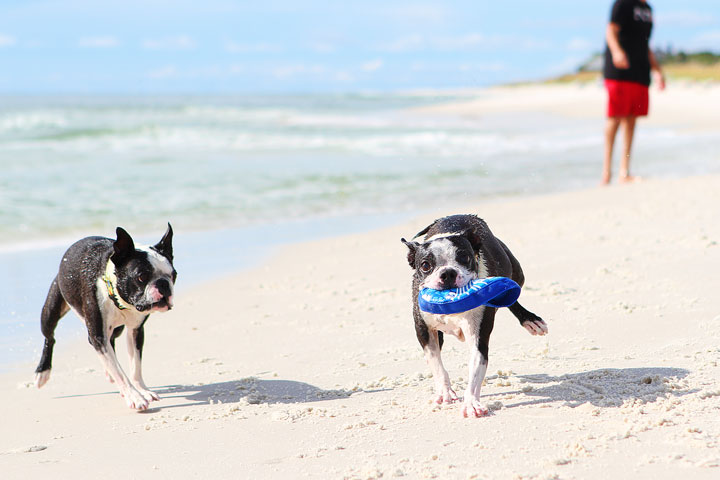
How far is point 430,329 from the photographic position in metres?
3.94

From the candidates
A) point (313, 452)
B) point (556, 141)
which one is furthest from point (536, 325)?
point (556, 141)

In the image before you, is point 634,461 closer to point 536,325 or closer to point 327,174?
point 536,325

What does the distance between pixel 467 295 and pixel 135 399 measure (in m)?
Answer: 1.87

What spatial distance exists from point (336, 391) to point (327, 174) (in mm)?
11036

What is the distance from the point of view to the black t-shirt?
35.4 feet

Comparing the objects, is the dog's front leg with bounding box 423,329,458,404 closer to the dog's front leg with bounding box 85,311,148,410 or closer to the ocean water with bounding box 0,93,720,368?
the dog's front leg with bounding box 85,311,148,410

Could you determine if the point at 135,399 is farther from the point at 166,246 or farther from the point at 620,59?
the point at 620,59

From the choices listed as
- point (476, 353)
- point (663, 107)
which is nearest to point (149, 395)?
point (476, 353)

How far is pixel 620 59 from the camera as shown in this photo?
1058 centimetres

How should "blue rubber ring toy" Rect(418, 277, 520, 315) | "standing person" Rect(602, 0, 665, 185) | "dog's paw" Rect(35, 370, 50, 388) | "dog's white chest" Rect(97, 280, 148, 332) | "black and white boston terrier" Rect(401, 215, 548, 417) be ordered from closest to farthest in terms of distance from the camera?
"blue rubber ring toy" Rect(418, 277, 520, 315), "black and white boston terrier" Rect(401, 215, 548, 417), "dog's white chest" Rect(97, 280, 148, 332), "dog's paw" Rect(35, 370, 50, 388), "standing person" Rect(602, 0, 665, 185)

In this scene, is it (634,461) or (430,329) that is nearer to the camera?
(634,461)

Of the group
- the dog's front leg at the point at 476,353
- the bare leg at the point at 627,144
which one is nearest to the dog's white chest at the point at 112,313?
the dog's front leg at the point at 476,353

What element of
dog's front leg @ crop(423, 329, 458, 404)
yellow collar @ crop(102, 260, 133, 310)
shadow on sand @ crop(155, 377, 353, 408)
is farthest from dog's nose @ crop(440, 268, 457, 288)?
yellow collar @ crop(102, 260, 133, 310)

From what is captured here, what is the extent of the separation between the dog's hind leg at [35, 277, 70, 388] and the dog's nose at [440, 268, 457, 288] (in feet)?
7.87
